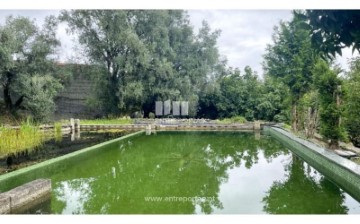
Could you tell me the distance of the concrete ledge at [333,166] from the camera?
4.10 meters

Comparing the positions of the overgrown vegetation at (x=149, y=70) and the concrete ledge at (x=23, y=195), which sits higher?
the overgrown vegetation at (x=149, y=70)

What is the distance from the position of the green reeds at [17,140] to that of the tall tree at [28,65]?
12.1 feet

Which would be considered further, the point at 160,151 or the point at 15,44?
the point at 15,44

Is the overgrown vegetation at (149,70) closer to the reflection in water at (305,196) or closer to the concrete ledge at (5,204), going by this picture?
the reflection in water at (305,196)

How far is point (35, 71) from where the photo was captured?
12594mm

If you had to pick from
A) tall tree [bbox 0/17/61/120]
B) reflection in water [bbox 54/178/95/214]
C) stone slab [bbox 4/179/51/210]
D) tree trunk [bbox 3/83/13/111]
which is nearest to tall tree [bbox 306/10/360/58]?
reflection in water [bbox 54/178/95/214]

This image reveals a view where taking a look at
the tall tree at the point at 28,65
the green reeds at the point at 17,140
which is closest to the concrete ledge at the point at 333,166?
→ the green reeds at the point at 17,140

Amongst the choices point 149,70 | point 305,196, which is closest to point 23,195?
point 305,196

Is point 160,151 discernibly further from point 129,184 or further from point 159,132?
point 159,132

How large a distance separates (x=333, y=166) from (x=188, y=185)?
72.7 inches

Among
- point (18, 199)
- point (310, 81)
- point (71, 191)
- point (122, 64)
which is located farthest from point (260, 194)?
point (122, 64)

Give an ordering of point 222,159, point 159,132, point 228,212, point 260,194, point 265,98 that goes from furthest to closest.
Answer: point 265,98, point 159,132, point 222,159, point 260,194, point 228,212

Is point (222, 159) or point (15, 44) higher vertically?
point (15, 44)

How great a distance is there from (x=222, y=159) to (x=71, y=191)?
10.1ft
